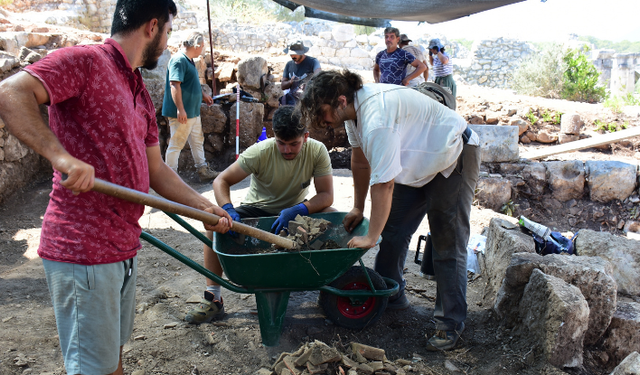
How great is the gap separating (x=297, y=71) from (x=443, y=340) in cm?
537

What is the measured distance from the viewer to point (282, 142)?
2.97 metres

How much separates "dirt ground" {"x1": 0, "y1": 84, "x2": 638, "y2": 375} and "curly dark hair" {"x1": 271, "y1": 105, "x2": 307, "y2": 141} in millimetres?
1272

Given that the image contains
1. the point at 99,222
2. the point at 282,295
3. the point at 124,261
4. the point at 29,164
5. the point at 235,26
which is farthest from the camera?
the point at 235,26

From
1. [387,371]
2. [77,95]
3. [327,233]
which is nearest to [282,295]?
[327,233]

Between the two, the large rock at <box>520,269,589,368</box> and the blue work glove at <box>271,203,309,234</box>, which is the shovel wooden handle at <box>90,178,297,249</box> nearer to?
the blue work glove at <box>271,203,309,234</box>

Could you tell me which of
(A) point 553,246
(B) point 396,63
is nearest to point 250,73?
(B) point 396,63

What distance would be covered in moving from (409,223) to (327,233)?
574 millimetres

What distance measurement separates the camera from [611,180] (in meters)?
6.64

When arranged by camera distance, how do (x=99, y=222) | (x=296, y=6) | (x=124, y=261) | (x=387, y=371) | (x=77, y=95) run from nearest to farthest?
1. (x=77, y=95)
2. (x=99, y=222)
3. (x=124, y=261)
4. (x=387, y=371)
5. (x=296, y=6)

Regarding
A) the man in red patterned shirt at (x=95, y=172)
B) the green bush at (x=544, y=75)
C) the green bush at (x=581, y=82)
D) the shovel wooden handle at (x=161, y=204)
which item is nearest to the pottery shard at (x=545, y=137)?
the green bush at (x=581, y=82)

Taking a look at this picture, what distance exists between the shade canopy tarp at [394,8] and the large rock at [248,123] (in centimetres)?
246

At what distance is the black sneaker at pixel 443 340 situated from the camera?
108 inches

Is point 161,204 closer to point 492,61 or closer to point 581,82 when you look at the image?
point 581,82

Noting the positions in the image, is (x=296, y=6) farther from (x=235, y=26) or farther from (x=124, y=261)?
(x=235, y=26)
